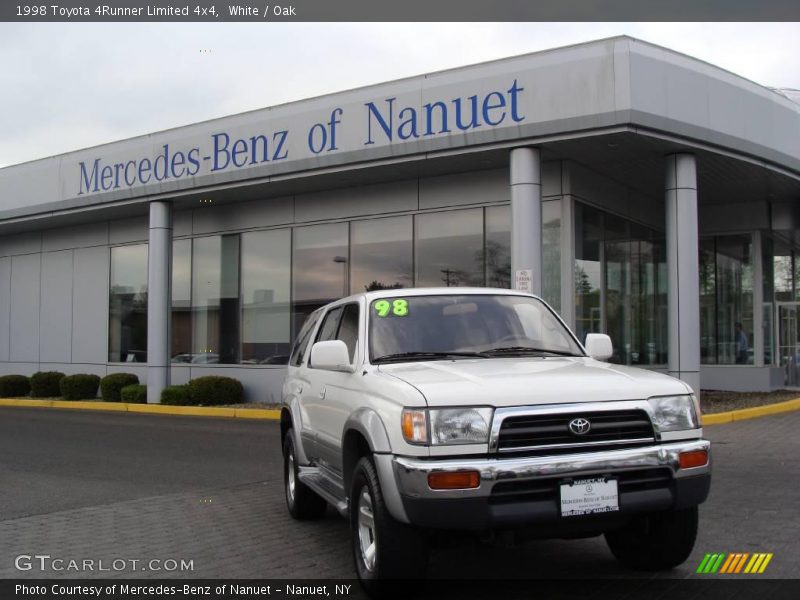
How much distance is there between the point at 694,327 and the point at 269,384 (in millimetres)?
10206

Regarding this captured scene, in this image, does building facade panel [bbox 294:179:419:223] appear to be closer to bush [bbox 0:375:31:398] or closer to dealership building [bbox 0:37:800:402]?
A: dealership building [bbox 0:37:800:402]

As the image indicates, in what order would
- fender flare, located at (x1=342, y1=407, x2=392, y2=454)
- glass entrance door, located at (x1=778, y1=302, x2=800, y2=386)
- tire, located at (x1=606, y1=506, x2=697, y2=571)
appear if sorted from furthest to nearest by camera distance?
glass entrance door, located at (x1=778, y1=302, x2=800, y2=386) < tire, located at (x1=606, y1=506, x2=697, y2=571) < fender flare, located at (x1=342, y1=407, x2=392, y2=454)

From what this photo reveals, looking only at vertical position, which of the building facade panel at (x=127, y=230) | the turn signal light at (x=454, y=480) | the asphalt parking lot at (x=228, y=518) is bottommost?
the asphalt parking lot at (x=228, y=518)

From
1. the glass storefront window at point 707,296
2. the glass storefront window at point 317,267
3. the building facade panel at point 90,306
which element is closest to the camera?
the glass storefront window at point 317,267

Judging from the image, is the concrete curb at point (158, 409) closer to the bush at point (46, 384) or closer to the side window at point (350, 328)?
the bush at point (46, 384)

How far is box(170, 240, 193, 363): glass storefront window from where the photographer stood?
22703 millimetres

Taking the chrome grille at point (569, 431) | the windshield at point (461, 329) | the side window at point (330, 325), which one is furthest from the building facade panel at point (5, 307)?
the chrome grille at point (569, 431)

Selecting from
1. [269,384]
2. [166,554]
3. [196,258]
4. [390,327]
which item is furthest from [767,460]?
[196,258]

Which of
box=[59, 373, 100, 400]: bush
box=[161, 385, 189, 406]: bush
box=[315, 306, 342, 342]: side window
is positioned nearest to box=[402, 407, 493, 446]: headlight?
box=[315, 306, 342, 342]: side window

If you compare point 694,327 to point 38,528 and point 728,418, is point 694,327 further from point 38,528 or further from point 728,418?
Result: point 38,528

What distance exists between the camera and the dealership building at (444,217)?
14.9 m

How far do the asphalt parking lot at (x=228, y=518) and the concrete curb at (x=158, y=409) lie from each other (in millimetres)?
4438

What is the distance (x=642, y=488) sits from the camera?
450 centimetres

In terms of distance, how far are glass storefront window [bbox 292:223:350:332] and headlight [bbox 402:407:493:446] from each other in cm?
1539
